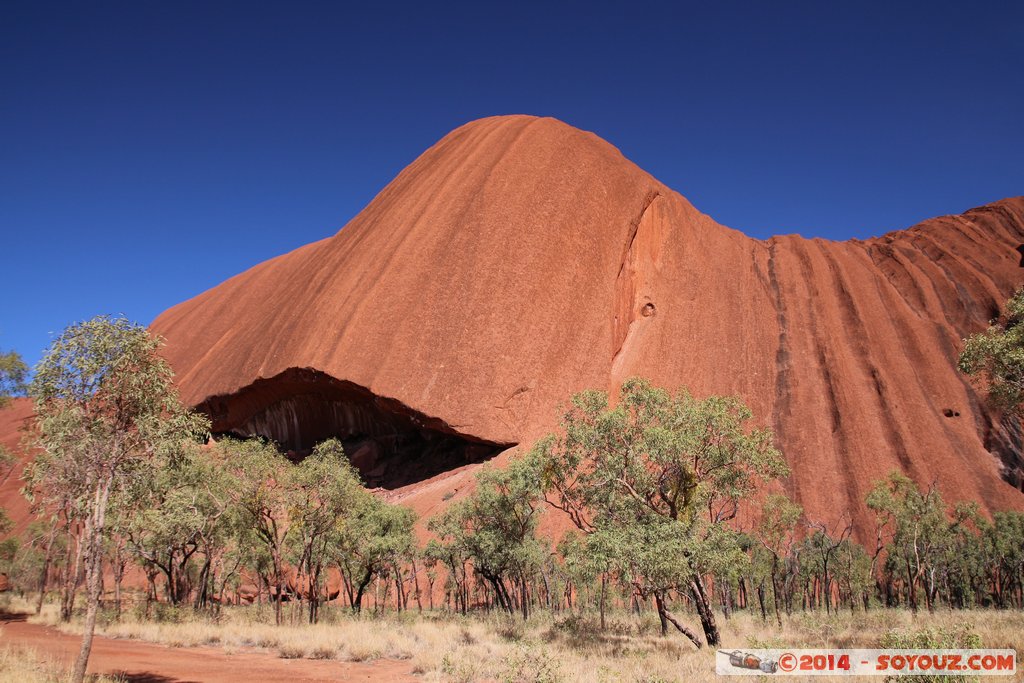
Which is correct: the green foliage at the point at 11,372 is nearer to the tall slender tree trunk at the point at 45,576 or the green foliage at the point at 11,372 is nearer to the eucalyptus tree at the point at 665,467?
the tall slender tree trunk at the point at 45,576

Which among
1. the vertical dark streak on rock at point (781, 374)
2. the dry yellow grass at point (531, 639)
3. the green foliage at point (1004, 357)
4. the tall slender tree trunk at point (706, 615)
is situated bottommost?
the dry yellow grass at point (531, 639)

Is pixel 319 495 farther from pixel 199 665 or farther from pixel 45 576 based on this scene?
pixel 45 576

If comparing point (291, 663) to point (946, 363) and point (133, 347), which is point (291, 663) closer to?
point (133, 347)

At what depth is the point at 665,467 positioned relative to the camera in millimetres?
14414

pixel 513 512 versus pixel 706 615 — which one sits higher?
pixel 513 512

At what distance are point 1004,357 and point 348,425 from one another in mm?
33933

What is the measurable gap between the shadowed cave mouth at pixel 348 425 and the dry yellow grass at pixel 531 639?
525 inches

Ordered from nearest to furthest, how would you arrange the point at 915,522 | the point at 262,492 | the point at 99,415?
the point at 99,415 → the point at 262,492 → the point at 915,522

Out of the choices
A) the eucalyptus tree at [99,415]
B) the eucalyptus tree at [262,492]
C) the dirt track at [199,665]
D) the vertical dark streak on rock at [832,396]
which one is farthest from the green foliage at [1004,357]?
the vertical dark streak on rock at [832,396]

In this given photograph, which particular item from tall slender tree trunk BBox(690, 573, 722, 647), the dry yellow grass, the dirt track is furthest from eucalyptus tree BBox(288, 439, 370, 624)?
tall slender tree trunk BBox(690, 573, 722, 647)

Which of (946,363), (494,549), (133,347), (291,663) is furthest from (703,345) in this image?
(133,347)

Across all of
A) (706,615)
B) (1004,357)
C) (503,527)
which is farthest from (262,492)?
(1004,357)

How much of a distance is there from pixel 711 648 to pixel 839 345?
119 feet

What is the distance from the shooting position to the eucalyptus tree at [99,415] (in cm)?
948
